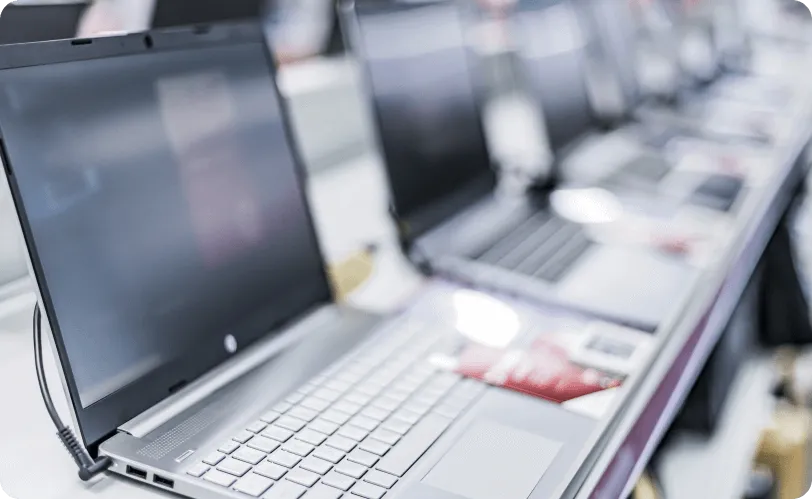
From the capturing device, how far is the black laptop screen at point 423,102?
122cm

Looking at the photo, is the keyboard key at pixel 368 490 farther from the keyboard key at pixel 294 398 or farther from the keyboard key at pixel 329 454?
the keyboard key at pixel 294 398

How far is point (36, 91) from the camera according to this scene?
2.34ft

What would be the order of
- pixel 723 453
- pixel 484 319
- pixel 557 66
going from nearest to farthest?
pixel 484 319
pixel 723 453
pixel 557 66

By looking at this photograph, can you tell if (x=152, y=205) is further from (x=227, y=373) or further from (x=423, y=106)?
(x=423, y=106)

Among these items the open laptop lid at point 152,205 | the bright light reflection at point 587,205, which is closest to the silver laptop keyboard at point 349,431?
the open laptop lid at point 152,205

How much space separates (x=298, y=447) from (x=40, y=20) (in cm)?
65

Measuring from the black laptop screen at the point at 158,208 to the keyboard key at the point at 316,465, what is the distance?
0.20 metres

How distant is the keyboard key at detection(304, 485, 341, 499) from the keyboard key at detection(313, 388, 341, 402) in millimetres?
157

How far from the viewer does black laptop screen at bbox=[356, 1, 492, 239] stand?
1.22 m

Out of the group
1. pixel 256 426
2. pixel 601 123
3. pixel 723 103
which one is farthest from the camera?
pixel 723 103

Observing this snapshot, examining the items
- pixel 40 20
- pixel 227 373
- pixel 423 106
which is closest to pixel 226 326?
pixel 227 373

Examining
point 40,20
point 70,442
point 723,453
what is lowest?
point 723,453

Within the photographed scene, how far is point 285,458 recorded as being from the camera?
71 centimetres

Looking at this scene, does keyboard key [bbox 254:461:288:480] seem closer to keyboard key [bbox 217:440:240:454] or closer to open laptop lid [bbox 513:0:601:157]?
keyboard key [bbox 217:440:240:454]
